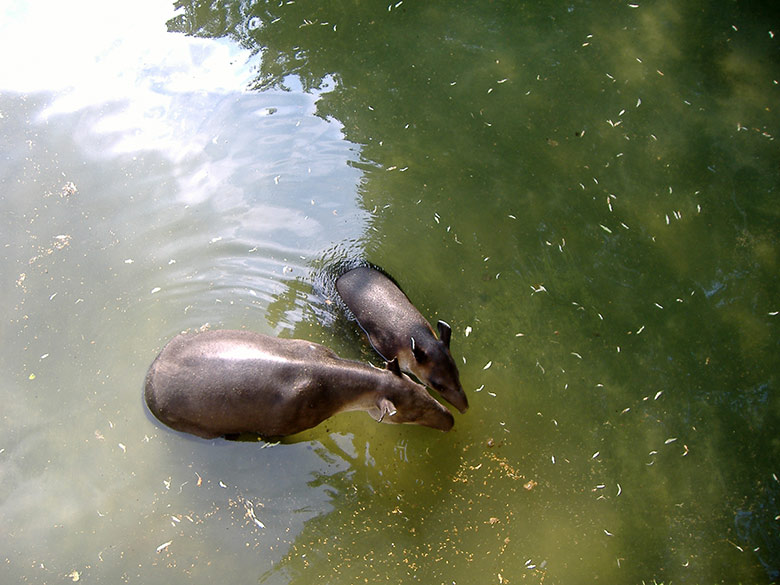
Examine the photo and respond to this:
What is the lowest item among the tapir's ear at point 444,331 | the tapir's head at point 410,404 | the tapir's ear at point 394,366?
the tapir's head at point 410,404

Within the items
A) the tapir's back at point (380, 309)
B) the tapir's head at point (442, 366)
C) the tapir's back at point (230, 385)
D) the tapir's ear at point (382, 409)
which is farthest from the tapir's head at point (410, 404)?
the tapir's back at point (230, 385)

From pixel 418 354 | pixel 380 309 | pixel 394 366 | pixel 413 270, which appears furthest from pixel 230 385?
pixel 413 270

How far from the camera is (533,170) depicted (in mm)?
7461

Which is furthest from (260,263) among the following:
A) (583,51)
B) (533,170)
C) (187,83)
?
(583,51)

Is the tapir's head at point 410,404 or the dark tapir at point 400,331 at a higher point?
the dark tapir at point 400,331

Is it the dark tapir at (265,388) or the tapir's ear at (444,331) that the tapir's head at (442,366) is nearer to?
the tapir's ear at (444,331)

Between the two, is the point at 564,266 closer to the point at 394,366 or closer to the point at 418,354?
the point at 418,354

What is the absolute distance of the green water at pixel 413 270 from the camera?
5.62 meters

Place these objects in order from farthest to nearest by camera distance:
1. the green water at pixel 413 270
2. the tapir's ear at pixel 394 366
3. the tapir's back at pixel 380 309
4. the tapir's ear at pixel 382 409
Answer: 1. the tapir's back at pixel 380 309
2. the tapir's ear at pixel 394 366
3. the green water at pixel 413 270
4. the tapir's ear at pixel 382 409

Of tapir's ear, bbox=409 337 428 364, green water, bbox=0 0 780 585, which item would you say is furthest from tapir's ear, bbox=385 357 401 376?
green water, bbox=0 0 780 585

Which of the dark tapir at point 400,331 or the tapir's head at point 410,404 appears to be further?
the dark tapir at point 400,331

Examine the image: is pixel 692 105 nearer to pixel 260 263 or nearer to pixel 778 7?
pixel 778 7

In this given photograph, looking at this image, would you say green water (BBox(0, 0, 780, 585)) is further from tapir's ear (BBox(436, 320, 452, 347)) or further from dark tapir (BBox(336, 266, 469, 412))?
tapir's ear (BBox(436, 320, 452, 347))

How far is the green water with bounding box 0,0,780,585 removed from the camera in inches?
221
